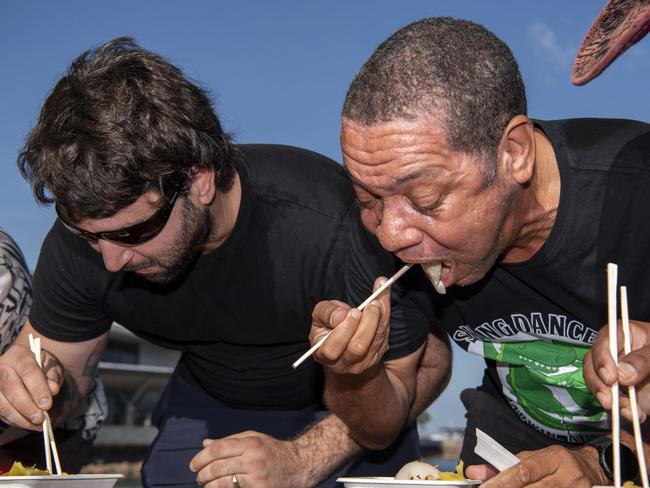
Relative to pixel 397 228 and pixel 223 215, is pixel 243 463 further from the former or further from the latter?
pixel 223 215

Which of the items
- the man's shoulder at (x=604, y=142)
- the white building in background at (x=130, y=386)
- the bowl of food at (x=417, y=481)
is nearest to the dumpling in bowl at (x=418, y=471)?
the bowl of food at (x=417, y=481)

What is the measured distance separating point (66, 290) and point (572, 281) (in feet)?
6.43

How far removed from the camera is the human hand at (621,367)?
73.2 inches

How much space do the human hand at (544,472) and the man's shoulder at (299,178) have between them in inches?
57.5

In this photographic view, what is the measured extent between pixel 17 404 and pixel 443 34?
1.77 meters

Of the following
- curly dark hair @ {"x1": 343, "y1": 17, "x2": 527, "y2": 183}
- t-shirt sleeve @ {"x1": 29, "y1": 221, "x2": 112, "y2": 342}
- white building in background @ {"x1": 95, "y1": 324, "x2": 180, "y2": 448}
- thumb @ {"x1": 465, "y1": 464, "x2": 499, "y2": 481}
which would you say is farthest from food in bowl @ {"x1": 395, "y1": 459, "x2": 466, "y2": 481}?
white building in background @ {"x1": 95, "y1": 324, "x2": 180, "y2": 448}

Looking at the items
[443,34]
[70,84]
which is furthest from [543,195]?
[70,84]

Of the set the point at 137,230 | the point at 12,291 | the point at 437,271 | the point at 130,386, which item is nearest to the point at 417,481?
the point at 437,271

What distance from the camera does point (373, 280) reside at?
2.94 meters

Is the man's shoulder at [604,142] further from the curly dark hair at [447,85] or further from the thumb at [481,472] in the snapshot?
the thumb at [481,472]

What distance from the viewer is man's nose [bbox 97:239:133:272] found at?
304 centimetres

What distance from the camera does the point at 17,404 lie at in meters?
2.85

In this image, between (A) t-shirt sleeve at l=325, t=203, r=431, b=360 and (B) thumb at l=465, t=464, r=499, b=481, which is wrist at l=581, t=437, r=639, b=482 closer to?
(B) thumb at l=465, t=464, r=499, b=481

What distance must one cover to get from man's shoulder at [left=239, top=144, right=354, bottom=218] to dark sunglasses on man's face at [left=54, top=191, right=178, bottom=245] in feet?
1.37
